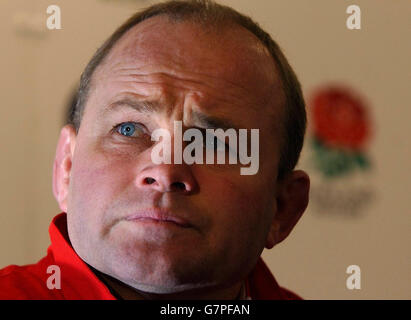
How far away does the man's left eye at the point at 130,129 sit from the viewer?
96 cm

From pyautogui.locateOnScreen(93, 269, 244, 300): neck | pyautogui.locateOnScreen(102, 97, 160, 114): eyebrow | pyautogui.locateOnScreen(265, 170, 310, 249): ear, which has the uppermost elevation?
pyautogui.locateOnScreen(102, 97, 160, 114): eyebrow

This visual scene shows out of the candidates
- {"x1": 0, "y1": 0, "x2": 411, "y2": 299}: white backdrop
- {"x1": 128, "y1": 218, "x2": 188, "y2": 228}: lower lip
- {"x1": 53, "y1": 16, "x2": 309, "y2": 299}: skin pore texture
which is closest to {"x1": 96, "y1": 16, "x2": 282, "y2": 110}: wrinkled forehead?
{"x1": 53, "y1": 16, "x2": 309, "y2": 299}: skin pore texture

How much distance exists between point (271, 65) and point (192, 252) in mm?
381

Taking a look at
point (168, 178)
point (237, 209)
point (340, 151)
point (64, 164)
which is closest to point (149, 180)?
point (168, 178)

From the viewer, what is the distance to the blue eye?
958 mm

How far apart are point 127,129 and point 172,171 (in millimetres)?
158

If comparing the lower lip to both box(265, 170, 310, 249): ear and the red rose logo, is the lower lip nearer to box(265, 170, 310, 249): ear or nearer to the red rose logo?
box(265, 170, 310, 249): ear

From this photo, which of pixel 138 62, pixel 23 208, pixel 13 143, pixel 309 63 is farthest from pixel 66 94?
pixel 138 62

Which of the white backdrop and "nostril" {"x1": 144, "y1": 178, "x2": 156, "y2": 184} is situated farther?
the white backdrop

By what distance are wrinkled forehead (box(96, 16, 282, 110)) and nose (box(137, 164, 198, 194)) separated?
0.60 ft

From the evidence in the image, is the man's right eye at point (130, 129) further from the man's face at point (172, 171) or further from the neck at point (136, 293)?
the neck at point (136, 293)

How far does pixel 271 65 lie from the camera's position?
41.9 inches

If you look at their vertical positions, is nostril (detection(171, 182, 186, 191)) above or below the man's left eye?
below

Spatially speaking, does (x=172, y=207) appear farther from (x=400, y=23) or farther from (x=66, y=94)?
(x=400, y=23)
